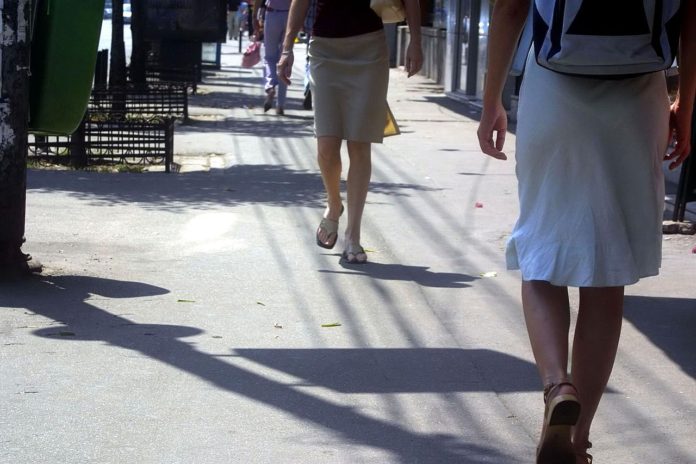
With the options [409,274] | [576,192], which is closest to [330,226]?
[409,274]

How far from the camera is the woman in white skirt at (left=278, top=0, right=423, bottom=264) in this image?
21.4 ft

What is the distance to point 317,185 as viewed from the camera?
9.60 meters

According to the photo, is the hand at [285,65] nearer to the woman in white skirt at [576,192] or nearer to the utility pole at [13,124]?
the utility pole at [13,124]

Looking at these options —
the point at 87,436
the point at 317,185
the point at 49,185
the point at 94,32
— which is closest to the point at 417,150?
the point at 317,185

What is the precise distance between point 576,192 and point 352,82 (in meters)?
3.40

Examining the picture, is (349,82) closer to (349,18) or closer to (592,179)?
(349,18)

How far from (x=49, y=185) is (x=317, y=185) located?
2013 millimetres

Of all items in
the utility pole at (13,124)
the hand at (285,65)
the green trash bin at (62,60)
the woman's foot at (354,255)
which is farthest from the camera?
the hand at (285,65)

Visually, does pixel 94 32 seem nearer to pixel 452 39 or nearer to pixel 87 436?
pixel 87 436

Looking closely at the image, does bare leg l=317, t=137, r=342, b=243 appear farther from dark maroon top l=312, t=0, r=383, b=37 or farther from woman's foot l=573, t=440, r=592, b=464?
woman's foot l=573, t=440, r=592, b=464

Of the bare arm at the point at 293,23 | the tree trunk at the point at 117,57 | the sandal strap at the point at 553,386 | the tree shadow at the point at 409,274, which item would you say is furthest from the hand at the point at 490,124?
the tree trunk at the point at 117,57

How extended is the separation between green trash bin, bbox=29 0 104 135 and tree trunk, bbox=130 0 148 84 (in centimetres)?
1177

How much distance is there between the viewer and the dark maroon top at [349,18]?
6.51 m

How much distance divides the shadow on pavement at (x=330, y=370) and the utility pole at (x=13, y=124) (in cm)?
30
